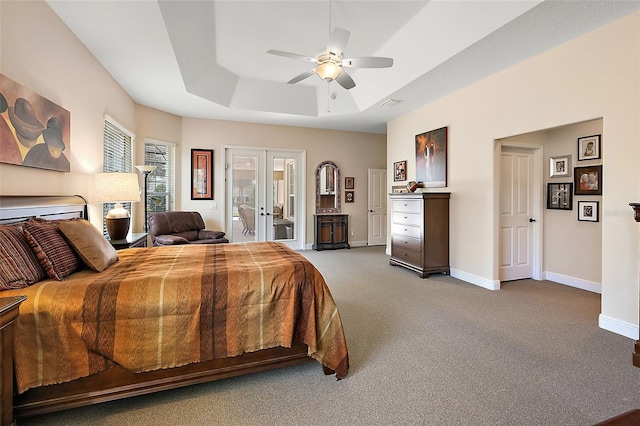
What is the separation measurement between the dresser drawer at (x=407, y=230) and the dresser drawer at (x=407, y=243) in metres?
0.05

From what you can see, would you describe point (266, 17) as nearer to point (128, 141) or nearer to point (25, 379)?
point (128, 141)

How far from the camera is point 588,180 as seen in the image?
13.0 ft

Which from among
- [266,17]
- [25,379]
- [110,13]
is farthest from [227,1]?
[25,379]

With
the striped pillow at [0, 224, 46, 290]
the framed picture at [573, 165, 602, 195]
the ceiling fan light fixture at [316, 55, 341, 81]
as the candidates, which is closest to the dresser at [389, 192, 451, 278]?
the framed picture at [573, 165, 602, 195]

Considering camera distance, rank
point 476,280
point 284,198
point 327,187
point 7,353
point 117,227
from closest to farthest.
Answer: point 7,353 → point 117,227 → point 476,280 → point 284,198 → point 327,187

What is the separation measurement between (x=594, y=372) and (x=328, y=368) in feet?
6.25

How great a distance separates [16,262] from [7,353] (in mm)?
506

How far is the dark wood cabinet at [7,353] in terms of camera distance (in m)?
1.30

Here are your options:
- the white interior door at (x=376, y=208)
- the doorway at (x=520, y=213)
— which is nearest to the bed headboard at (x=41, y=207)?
the doorway at (x=520, y=213)

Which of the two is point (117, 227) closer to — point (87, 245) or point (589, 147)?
point (87, 245)

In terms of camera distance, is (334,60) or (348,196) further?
(348,196)

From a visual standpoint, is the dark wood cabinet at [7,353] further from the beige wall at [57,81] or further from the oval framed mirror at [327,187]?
the oval framed mirror at [327,187]

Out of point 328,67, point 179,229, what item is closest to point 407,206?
point 328,67

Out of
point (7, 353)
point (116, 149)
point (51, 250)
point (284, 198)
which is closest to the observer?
point (7, 353)
